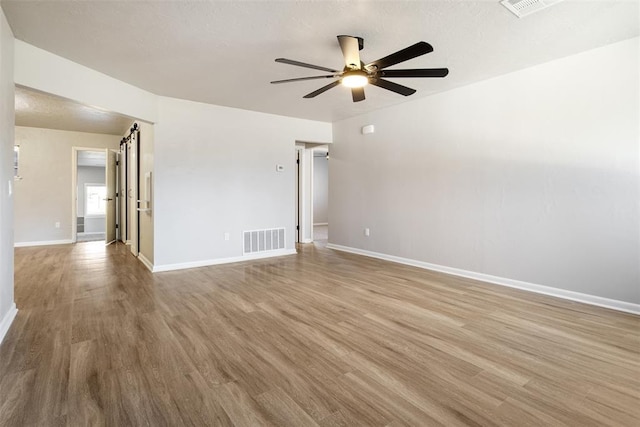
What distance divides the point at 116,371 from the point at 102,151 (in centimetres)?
720

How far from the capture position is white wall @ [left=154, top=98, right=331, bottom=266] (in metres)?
4.63

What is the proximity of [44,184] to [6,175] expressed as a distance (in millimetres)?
5552

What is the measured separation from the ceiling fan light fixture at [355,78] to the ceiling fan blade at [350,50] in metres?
0.05

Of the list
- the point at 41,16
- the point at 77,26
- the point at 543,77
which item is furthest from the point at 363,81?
the point at 41,16

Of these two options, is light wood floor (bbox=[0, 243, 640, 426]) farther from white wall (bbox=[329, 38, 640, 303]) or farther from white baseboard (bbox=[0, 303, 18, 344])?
white wall (bbox=[329, 38, 640, 303])

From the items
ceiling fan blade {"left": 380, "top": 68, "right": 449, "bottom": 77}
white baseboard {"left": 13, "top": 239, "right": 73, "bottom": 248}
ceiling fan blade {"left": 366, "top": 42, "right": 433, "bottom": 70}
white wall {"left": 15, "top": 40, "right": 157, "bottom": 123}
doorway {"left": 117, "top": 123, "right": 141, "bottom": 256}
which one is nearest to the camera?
ceiling fan blade {"left": 366, "top": 42, "right": 433, "bottom": 70}

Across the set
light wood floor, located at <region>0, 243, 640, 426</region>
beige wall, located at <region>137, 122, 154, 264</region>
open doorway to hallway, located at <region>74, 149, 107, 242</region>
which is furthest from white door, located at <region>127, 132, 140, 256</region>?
open doorway to hallway, located at <region>74, 149, 107, 242</region>

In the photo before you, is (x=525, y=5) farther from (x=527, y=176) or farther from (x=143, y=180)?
(x=143, y=180)

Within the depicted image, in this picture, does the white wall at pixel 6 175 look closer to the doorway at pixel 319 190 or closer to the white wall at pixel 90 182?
the doorway at pixel 319 190

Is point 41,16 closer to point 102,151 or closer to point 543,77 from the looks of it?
point 543,77

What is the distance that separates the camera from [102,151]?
754cm

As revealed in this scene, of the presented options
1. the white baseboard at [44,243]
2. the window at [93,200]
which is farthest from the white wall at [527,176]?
the window at [93,200]

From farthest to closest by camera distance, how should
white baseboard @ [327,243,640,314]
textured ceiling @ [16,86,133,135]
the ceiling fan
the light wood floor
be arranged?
textured ceiling @ [16,86,133,135] → white baseboard @ [327,243,640,314] → the ceiling fan → the light wood floor

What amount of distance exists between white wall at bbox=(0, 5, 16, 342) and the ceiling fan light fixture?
8.60ft
